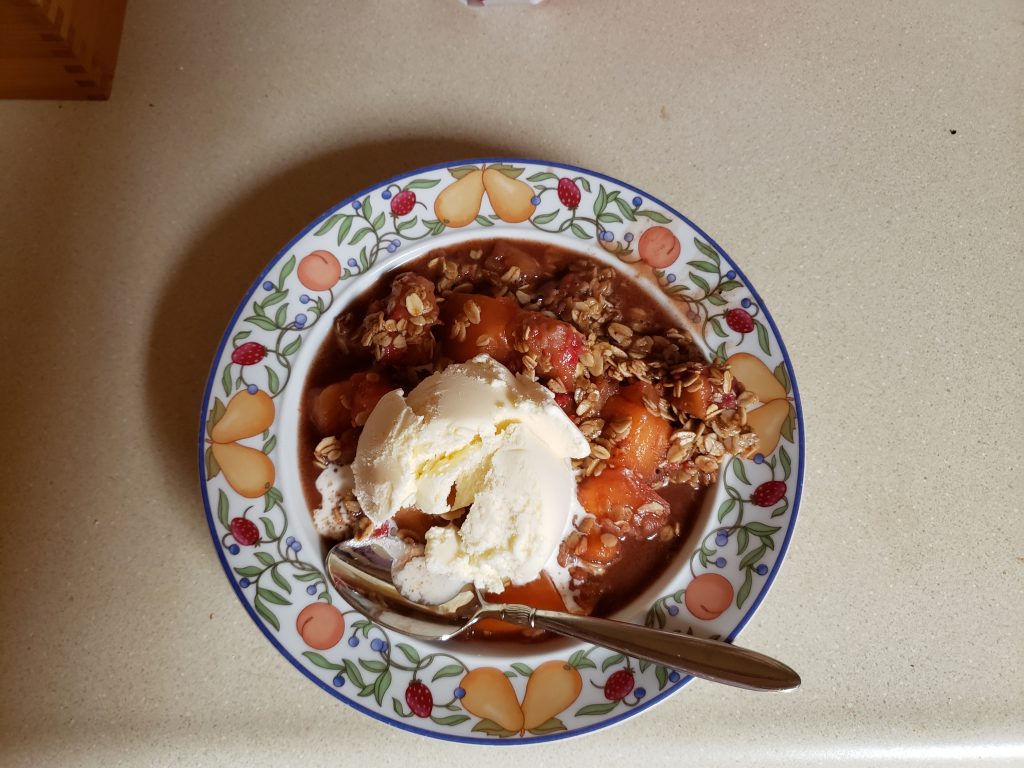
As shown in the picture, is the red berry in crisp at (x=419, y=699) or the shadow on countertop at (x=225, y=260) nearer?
the red berry in crisp at (x=419, y=699)

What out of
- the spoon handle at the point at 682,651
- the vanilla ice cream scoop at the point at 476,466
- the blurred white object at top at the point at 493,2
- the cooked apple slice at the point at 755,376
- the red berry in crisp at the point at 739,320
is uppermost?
the blurred white object at top at the point at 493,2

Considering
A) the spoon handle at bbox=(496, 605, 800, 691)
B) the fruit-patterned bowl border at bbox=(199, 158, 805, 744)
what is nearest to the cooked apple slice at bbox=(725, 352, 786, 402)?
the fruit-patterned bowl border at bbox=(199, 158, 805, 744)

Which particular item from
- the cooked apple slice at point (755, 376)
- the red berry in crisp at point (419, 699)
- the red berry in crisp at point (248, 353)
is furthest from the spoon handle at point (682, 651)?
the red berry in crisp at point (248, 353)

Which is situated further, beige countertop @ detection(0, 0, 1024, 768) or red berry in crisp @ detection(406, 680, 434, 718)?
beige countertop @ detection(0, 0, 1024, 768)

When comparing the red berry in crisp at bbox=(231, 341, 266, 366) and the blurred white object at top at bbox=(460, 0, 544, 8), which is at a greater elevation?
the blurred white object at top at bbox=(460, 0, 544, 8)

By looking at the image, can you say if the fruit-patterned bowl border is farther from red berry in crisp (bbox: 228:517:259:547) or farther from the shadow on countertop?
the shadow on countertop

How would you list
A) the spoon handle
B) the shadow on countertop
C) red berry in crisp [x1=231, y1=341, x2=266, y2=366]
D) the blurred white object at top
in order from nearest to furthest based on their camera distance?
1. the spoon handle
2. red berry in crisp [x1=231, y1=341, x2=266, y2=366]
3. the shadow on countertop
4. the blurred white object at top

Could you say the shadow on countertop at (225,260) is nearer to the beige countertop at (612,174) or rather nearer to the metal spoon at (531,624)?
the beige countertop at (612,174)

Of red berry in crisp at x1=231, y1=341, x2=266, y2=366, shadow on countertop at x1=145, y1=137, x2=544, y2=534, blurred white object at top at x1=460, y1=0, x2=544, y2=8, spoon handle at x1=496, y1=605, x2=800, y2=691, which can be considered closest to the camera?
spoon handle at x1=496, y1=605, x2=800, y2=691
